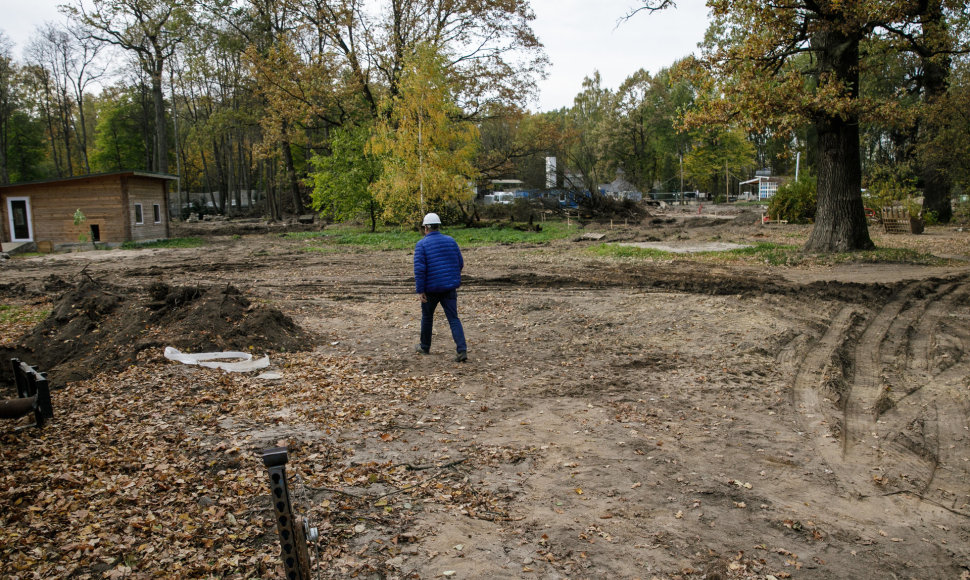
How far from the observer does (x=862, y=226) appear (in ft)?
61.4

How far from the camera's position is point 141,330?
29.5ft

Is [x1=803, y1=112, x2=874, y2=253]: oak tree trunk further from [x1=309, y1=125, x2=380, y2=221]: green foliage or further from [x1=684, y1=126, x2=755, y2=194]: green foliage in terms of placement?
[x1=684, y1=126, x2=755, y2=194]: green foliage

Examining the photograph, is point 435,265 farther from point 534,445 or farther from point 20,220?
point 20,220

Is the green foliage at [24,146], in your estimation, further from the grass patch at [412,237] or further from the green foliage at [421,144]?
the green foliage at [421,144]

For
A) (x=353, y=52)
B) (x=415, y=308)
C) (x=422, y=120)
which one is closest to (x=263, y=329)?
(x=415, y=308)

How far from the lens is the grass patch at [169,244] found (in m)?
28.2

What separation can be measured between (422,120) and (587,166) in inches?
750

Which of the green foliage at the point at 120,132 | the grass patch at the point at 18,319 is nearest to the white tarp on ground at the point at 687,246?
the grass patch at the point at 18,319

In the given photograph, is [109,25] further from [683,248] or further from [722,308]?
[722,308]

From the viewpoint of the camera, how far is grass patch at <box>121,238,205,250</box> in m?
28.2

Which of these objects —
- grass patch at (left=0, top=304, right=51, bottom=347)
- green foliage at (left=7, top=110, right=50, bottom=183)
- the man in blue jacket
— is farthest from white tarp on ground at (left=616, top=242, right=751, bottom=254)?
green foliage at (left=7, top=110, right=50, bottom=183)

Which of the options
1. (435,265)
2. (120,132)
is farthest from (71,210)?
(120,132)

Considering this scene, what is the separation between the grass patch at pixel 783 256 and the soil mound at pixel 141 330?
43.1 ft

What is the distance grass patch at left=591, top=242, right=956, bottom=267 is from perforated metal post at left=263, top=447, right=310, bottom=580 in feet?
56.4
